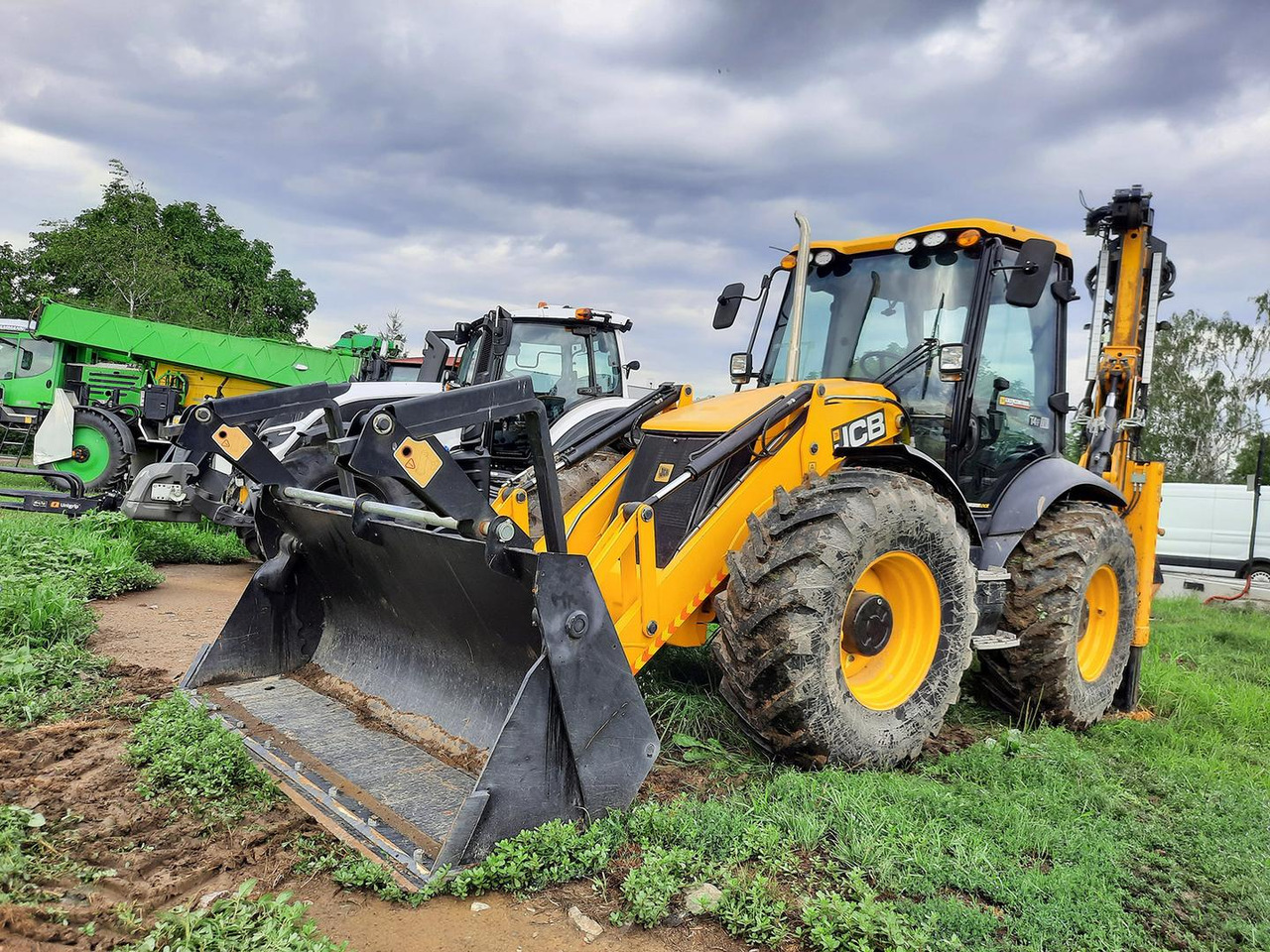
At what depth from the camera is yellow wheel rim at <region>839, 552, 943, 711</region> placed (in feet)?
12.8

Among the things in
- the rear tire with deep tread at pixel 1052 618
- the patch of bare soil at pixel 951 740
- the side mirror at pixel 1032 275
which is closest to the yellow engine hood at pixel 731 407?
the side mirror at pixel 1032 275

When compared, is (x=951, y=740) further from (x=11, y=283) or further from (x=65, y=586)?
(x=11, y=283)

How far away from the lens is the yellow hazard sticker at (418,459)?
273 cm

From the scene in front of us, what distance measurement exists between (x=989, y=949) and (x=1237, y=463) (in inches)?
1478

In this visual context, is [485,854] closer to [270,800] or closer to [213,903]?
[213,903]

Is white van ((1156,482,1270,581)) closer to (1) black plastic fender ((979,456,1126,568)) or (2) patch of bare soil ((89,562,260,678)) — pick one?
(1) black plastic fender ((979,456,1126,568))

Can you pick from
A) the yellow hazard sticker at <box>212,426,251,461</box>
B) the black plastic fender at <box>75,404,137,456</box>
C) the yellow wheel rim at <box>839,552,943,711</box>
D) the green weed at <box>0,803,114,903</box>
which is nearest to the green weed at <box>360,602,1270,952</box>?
the yellow wheel rim at <box>839,552,943,711</box>

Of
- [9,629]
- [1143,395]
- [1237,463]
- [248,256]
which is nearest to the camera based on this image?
[9,629]

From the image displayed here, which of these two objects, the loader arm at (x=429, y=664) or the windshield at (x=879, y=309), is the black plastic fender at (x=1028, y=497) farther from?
the loader arm at (x=429, y=664)

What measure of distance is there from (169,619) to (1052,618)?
5898 millimetres

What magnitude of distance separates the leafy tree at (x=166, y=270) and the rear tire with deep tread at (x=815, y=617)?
27.6 metres

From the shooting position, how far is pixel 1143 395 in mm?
6219

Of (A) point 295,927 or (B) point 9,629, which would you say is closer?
(A) point 295,927

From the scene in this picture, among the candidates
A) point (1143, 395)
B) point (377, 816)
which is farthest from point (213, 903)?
point (1143, 395)
